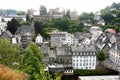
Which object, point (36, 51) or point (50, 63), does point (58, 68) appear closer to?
point (50, 63)

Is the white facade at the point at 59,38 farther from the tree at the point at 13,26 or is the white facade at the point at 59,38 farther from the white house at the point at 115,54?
the tree at the point at 13,26

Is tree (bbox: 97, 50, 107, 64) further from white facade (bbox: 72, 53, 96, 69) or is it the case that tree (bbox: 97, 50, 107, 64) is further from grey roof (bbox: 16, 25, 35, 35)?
grey roof (bbox: 16, 25, 35, 35)

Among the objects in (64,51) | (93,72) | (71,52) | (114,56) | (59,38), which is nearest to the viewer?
(93,72)

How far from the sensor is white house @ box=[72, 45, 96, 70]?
23391 mm

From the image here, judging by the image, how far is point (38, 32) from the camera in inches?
1362

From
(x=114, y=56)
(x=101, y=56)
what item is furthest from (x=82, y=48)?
(x=114, y=56)

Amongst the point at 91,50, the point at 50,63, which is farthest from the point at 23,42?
the point at 91,50

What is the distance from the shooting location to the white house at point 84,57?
76.7ft

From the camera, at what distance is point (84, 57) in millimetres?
23531

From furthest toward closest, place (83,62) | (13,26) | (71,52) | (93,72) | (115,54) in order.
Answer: (13,26) → (115,54) → (71,52) → (83,62) → (93,72)

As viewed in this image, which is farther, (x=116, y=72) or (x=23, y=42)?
(x=23, y=42)

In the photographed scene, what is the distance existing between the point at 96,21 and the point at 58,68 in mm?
29571

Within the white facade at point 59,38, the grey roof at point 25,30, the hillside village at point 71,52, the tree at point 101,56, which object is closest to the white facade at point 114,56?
the hillside village at point 71,52

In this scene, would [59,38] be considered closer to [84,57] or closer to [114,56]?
[114,56]
